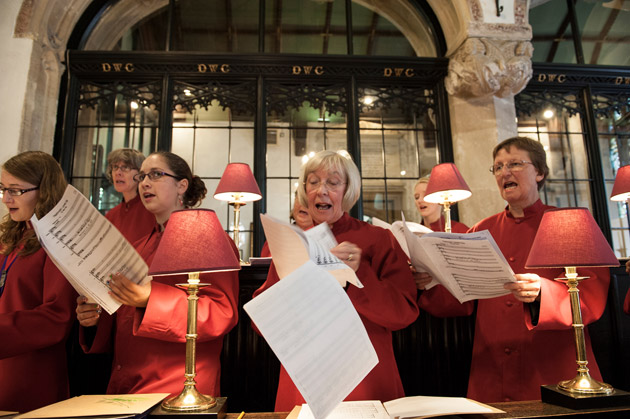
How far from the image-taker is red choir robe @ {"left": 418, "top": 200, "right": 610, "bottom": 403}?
1.45 m

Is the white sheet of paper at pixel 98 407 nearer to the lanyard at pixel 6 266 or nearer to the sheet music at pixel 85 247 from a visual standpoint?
the sheet music at pixel 85 247

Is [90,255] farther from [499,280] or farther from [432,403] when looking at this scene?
[499,280]

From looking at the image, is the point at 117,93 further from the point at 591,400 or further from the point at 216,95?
the point at 591,400

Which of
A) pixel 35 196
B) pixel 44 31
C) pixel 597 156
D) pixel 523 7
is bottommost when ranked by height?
pixel 35 196

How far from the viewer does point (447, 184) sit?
2.88 metres

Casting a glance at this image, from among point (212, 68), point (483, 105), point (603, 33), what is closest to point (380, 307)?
point (483, 105)

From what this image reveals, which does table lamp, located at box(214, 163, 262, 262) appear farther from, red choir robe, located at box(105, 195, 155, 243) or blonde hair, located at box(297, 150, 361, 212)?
blonde hair, located at box(297, 150, 361, 212)

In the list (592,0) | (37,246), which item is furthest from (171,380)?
(592,0)

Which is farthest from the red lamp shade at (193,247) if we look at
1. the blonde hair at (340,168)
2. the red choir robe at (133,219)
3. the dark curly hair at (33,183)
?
the red choir robe at (133,219)

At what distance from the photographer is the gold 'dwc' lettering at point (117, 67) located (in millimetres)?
4780

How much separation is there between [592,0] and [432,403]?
7.23 m

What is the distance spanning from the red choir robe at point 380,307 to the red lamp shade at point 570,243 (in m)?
Answer: 0.41

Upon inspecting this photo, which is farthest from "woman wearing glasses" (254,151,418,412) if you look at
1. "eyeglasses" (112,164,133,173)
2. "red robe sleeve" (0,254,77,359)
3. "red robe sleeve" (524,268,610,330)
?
"eyeglasses" (112,164,133,173)

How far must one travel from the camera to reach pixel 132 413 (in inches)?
37.6
